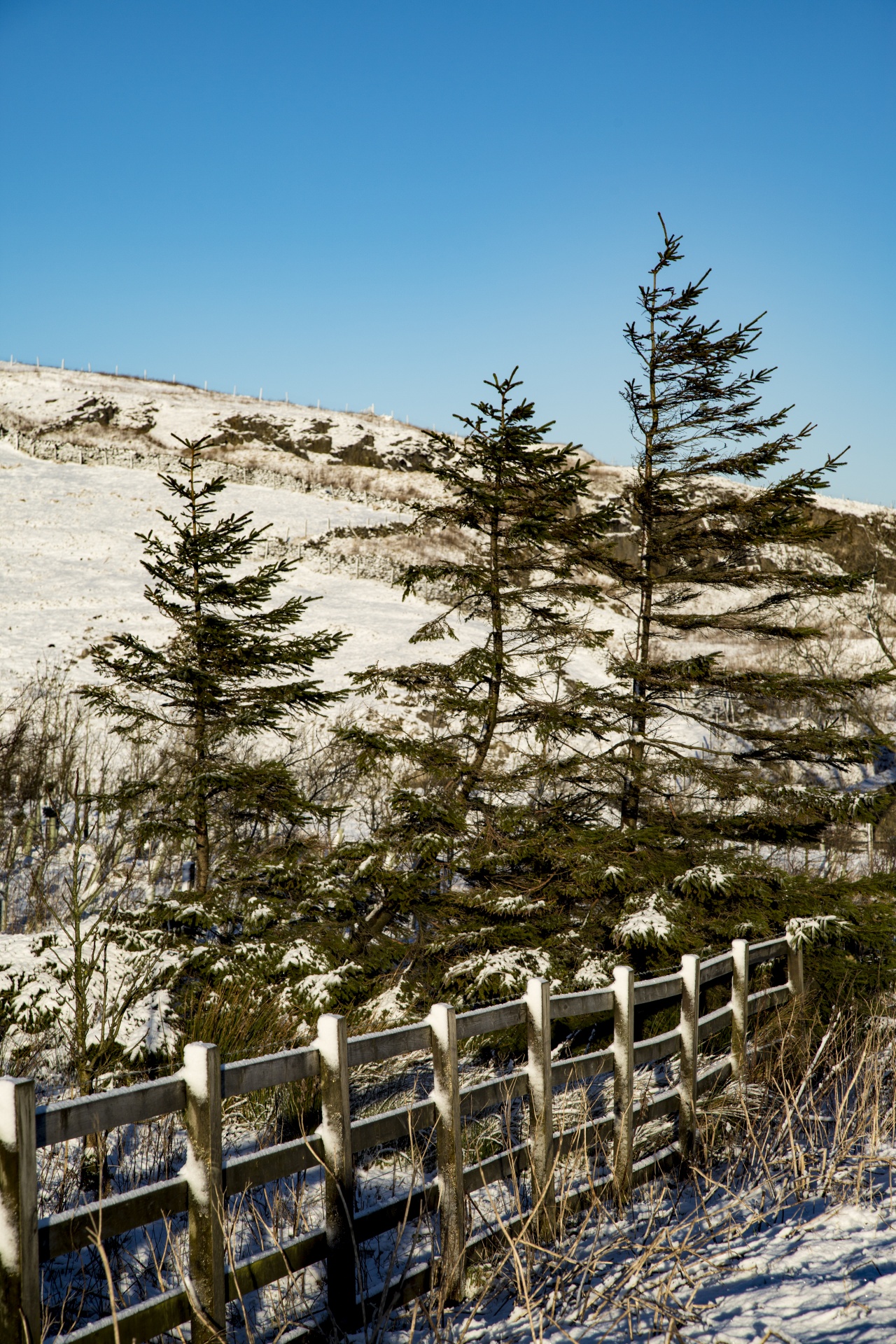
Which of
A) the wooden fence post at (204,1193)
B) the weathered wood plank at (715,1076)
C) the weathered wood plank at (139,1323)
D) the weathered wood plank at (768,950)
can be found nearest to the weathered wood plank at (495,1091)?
the wooden fence post at (204,1193)

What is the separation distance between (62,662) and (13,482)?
21260 millimetres

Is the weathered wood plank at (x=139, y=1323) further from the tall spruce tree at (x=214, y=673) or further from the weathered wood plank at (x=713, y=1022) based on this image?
the tall spruce tree at (x=214, y=673)

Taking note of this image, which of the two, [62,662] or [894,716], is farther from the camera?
[894,716]

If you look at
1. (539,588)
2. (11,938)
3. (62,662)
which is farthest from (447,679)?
(62,662)

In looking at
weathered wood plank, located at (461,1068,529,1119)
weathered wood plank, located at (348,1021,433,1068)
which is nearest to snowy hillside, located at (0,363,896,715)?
weathered wood plank, located at (461,1068,529,1119)

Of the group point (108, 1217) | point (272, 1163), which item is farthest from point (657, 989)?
point (108, 1217)

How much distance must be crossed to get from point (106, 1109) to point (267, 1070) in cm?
80

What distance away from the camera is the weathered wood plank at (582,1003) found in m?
5.38

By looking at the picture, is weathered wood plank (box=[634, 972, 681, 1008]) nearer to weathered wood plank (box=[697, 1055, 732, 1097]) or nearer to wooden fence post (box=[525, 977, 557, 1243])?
weathered wood plank (box=[697, 1055, 732, 1097])

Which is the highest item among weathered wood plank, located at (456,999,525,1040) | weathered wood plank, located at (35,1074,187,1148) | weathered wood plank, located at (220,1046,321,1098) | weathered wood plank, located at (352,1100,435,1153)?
weathered wood plank, located at (35,1074,187,1148)

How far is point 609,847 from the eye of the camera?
9820 mm

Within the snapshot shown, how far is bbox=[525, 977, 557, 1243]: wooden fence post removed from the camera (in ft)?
16.7

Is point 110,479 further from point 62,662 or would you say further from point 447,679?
point 447,679

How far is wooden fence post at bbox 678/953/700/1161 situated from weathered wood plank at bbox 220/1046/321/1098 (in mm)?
3297
